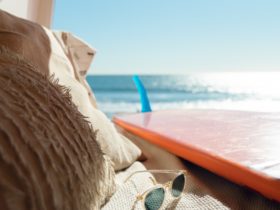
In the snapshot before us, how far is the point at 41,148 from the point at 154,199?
0.38 metres

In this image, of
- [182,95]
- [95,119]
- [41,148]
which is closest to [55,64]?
[95,119]

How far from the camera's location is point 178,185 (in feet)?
2.48

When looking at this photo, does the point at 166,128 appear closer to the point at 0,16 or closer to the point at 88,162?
the point at 0,16

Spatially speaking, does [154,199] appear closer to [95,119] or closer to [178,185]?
[178,185]

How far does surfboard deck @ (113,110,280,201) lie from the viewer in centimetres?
75

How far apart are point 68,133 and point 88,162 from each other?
56mm

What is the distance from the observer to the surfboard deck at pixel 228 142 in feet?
2.46

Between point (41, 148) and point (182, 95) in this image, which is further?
point (182, 95)

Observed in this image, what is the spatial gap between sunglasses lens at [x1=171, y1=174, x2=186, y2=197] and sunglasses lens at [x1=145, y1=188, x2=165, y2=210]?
36 millimetres

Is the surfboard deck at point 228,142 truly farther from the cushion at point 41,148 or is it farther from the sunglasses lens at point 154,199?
the cushion at point 41,148

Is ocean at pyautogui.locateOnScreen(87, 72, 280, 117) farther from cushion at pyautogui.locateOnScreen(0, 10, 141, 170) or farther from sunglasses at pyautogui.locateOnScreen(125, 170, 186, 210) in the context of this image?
sunglasses at pyautogui.locateOnScreen(125, 170, 186, 210)

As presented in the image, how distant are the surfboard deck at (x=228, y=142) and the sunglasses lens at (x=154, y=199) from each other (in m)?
0.22

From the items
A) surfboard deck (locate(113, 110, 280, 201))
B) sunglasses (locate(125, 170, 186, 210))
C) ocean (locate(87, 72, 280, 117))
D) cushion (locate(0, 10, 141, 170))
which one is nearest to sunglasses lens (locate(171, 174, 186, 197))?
sunglasses (locate(125, 170, 186, 210))

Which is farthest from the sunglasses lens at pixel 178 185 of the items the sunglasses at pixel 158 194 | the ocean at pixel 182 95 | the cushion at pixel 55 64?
the ocean at pixel 182 95
